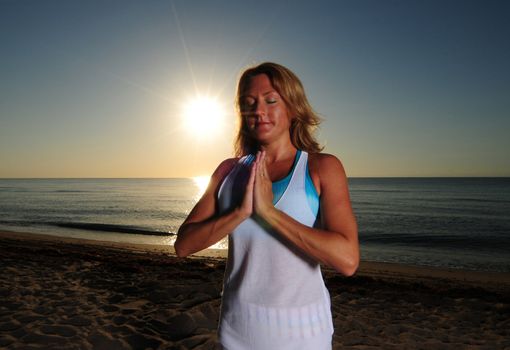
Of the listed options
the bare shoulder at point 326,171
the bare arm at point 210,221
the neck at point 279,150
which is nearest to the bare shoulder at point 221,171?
the bare arm at point 210,221

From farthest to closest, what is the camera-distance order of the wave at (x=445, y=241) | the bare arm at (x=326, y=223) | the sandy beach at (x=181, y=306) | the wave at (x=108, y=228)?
the wave at (x=108, y=228), the wave at (x=445, y=241), the sandy beach at (x=181, y=306), the bare arm at (x=326, y=223)

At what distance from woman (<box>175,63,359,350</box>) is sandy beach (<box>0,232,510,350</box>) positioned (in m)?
4.72

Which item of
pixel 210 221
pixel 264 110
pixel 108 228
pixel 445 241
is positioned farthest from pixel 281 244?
pixel 108 228

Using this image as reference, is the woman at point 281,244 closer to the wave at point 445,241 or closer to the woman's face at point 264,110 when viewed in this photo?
the woman's face at point 264,110

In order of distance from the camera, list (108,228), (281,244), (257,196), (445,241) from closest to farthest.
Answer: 1. (257,196)
2. (281,244)
3. (445,241)
4. (108,228)

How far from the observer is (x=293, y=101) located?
173 cm

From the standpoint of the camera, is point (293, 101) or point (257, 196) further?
point (293, 101)

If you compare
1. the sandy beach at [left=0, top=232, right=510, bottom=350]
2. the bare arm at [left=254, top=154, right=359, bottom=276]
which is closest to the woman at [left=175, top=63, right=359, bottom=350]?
the bare arm at [left=254, top=154, right=359, bottom=276]

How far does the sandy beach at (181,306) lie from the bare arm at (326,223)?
5.01 meters

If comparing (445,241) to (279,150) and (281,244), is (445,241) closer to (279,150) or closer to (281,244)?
(279,150)

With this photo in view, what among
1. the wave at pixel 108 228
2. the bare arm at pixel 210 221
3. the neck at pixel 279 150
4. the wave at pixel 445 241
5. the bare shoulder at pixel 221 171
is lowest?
the wave at pixel 108 228

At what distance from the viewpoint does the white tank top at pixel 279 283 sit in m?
1.48

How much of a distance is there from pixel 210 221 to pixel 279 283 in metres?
0.39

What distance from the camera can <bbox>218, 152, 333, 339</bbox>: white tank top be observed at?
1479 millimetres
